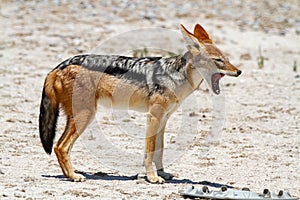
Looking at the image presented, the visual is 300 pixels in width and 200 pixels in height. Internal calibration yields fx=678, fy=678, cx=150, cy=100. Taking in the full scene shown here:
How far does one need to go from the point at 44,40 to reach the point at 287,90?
17.9 ft

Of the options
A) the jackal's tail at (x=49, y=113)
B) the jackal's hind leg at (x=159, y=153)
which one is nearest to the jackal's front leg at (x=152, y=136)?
the jackal's hind leg at (x=159, y=153)

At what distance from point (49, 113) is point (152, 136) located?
3.64 ft

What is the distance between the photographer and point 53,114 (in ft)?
23.4

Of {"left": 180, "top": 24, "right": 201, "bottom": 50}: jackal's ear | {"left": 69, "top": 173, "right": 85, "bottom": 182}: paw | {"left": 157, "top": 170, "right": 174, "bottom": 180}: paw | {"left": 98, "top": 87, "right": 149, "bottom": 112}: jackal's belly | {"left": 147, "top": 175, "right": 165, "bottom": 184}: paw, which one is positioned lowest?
{"left": 157, "top": 170, "right": 174, "bottom": 180}: paw

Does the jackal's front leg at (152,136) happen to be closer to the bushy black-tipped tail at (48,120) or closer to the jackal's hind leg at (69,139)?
the jackal's hind leg at (69,139)

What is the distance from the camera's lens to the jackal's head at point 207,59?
6.90 meters

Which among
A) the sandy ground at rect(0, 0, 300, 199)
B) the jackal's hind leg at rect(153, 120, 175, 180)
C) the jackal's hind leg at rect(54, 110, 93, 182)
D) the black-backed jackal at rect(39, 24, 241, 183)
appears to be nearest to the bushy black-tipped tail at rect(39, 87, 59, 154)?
the black-backed jackal at rect(39, 24, 241, 183)

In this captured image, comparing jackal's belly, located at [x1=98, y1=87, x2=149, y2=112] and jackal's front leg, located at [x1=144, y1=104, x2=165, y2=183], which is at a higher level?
jackal's belly, located at [x1=98, y1=87, x2=149, y2=112]

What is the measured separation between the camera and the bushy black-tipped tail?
7.12 metres

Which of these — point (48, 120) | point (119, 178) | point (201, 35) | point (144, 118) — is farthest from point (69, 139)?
point (144, 118)

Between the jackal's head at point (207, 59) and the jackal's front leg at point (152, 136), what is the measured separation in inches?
23.2

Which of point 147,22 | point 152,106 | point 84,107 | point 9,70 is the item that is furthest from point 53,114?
point 147,22

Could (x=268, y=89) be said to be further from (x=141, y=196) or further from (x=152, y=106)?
(x=141, y=196)

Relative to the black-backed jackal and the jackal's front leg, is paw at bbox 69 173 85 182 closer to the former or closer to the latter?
the black-backed jackal
